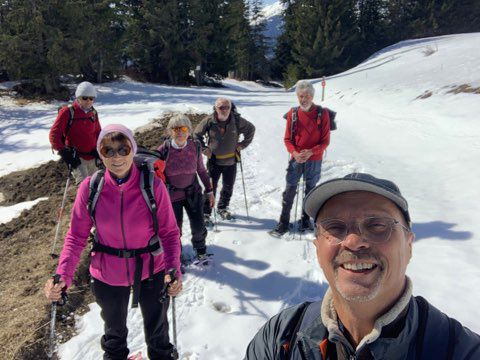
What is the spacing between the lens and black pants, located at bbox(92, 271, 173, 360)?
3086mm

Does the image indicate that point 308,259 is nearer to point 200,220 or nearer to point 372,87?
point 200,220

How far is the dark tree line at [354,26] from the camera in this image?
3597 cm

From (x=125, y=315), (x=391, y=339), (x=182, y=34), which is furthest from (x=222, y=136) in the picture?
(x=182, y=34)

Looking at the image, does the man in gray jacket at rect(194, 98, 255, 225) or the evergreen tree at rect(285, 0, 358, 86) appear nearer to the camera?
the man in gray jacket at rect(194, 98, 255, 225)

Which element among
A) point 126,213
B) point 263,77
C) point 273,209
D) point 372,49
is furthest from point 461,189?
point 263,77

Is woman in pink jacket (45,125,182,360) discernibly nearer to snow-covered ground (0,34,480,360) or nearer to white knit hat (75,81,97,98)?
snow-covered ground (0,34,480,360)

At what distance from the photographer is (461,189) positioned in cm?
719

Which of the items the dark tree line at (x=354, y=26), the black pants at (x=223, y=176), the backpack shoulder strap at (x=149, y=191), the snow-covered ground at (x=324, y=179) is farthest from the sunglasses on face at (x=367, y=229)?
the dark tree line at (x=354, y=26)

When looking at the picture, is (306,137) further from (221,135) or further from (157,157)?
(157,157)

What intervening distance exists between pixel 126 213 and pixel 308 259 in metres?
3.21

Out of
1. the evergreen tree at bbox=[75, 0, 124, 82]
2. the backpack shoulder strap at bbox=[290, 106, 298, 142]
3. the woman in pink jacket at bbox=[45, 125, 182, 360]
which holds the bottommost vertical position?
the woman in pink jacket at bbox=[45, 125, 182, 360]

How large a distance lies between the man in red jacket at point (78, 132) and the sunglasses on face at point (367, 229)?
5638mm

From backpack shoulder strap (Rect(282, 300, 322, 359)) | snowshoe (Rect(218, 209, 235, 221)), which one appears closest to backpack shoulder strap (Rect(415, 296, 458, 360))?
backpack shoulder strap (Rect(282, 300, 322, 359))

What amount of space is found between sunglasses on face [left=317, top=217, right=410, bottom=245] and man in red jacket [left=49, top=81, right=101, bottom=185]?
5638 millimetres
